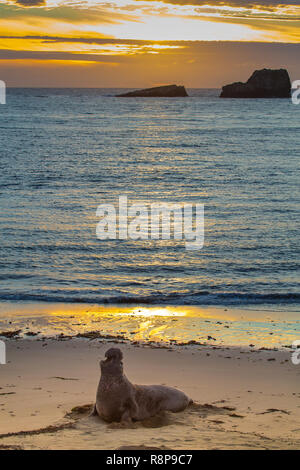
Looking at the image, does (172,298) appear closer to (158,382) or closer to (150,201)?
(158,382)

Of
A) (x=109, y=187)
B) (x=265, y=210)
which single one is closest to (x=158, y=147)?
(x=109, y=187)

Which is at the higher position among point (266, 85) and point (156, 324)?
point (266, 85)

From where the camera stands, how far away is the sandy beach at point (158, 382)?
26.2ft

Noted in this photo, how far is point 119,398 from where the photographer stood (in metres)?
8.76

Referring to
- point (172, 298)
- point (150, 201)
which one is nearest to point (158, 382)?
point (172, 298)

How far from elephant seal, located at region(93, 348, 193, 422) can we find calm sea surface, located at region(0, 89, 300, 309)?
29.2ft

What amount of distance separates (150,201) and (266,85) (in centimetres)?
14743

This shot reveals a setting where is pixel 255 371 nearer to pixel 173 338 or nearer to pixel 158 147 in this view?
pixel 173 338

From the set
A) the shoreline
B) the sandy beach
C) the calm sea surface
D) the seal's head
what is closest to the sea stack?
the calm sea surface

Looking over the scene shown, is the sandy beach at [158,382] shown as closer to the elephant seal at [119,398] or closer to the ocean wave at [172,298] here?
the elephant seal at [119,398]

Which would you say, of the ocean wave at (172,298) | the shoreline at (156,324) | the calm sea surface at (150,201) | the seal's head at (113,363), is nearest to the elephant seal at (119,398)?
the seal's head at (113,363)

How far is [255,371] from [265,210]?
20.2 metres

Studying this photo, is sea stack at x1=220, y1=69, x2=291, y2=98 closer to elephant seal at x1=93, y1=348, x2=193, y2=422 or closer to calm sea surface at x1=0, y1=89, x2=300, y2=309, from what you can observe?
calm sea surface at x1=0, y1=89, x2=300, y2=309

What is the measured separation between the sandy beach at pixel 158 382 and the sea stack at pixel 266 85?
16801cm
